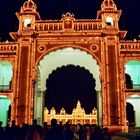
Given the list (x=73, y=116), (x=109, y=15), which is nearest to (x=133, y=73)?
(x=109, y=15)

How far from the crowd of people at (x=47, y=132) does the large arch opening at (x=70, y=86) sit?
1824cm

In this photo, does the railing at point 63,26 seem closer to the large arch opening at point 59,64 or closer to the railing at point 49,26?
the railing at point 49,26

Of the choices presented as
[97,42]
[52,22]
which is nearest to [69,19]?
[52,22]

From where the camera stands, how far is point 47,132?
339 inches

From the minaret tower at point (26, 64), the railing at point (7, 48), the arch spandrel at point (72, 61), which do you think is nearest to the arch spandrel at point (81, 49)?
the arch spandrel at point (72, 61)

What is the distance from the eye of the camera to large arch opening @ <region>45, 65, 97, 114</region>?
99.9 ft

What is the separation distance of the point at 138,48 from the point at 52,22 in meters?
6.72

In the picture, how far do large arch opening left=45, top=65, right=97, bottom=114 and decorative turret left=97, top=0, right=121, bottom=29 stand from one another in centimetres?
699

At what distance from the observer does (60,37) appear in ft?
78.4

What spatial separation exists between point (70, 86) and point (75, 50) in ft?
24.6

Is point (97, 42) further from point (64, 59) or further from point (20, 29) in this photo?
point (20, 29)

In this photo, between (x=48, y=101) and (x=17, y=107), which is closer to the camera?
(x=17, y=107)

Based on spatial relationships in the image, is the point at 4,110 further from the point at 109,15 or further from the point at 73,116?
the point at 73,116

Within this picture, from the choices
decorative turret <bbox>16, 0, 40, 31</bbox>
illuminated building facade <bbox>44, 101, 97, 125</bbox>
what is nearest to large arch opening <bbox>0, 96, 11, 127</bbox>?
decorative turret <bbox>16, 0, 40, 31</bbox>
